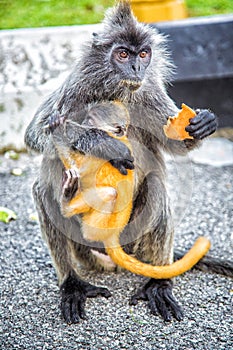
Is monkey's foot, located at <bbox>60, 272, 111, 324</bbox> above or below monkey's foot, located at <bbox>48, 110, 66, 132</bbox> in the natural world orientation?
below

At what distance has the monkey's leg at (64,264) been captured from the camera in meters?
4.75

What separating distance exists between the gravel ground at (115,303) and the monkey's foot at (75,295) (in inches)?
2.0

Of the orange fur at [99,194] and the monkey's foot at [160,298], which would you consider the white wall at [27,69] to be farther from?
the monkey's foot at [160,298]

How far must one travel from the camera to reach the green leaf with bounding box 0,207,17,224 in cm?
600

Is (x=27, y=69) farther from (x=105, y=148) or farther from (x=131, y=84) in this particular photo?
(x=105, y=148)

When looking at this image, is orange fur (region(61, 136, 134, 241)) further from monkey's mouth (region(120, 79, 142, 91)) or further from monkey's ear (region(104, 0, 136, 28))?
monkey's ear (region(104, 0, 136, 28))

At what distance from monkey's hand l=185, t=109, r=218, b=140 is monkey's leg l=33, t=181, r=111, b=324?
113cm

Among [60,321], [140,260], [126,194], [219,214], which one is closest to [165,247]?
[140,260]

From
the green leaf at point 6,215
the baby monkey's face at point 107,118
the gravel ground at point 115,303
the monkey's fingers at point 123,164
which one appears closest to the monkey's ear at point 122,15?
the baby monkey's face at point 107,118

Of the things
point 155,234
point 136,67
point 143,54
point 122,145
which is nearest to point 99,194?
Answer: point 122,145

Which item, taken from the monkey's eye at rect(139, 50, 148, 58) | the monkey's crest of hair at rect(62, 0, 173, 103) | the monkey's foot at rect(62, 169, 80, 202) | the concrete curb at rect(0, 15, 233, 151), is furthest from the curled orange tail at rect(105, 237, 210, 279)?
the concrete curb at rect(0, 15, 233, 151)

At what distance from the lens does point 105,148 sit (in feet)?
14.2

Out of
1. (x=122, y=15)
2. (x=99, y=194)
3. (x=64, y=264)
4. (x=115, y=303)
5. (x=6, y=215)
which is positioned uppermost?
(x=122, y=15)

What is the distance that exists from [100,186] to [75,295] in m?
0.90
